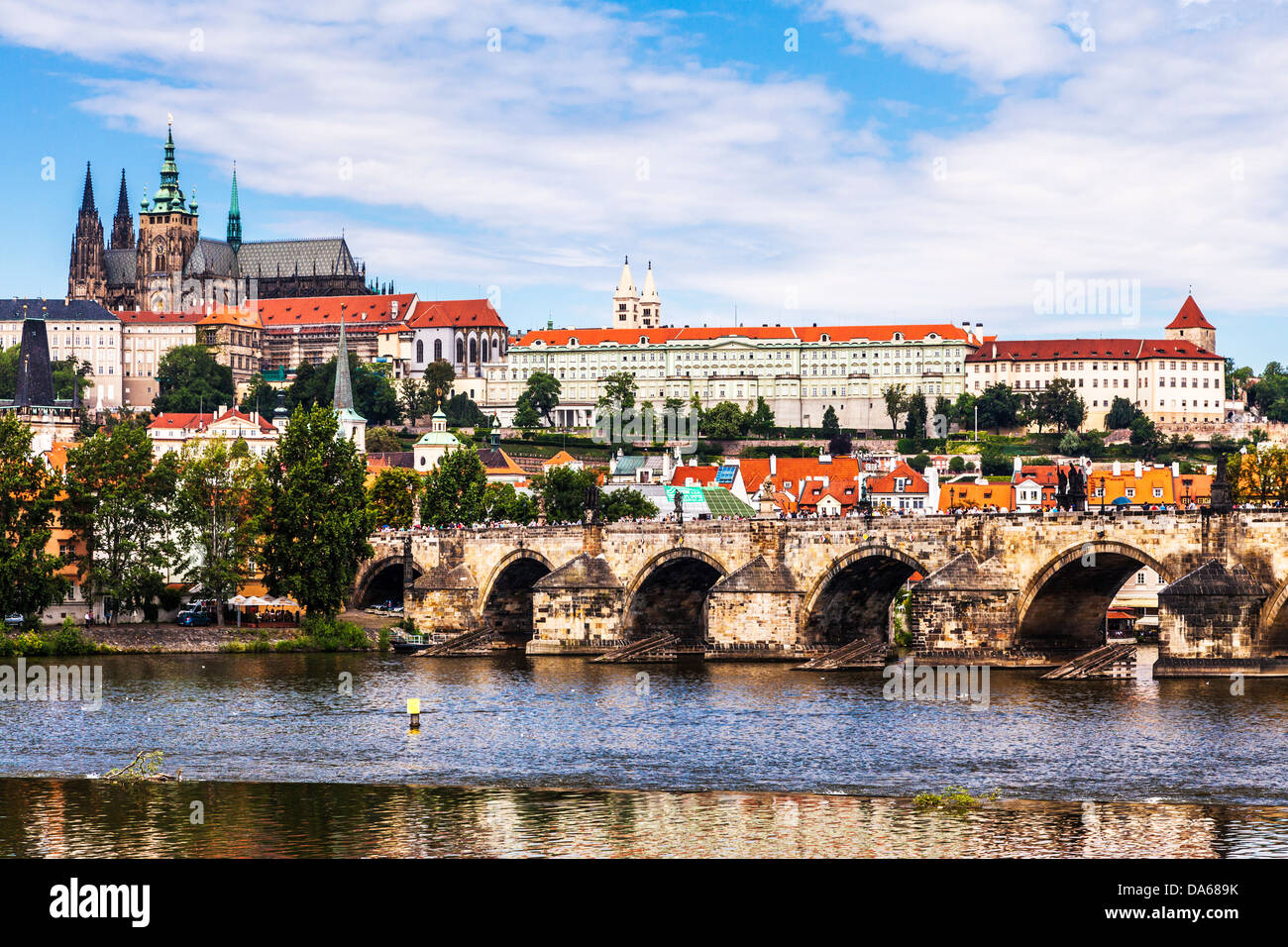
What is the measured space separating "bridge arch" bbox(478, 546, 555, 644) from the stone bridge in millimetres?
80

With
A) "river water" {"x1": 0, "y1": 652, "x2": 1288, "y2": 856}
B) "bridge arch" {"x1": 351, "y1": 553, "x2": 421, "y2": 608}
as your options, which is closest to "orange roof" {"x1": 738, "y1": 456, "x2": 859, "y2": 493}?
"bridge arch" {"x1": 351, "y1": 553, "x2": 421, "y2": 608}

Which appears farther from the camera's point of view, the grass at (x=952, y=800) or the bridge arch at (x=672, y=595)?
the bridge arch at (x=672, y=595)

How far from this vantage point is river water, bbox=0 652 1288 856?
104 feet

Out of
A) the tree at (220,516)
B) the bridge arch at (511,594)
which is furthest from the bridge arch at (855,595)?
the tree at (220,516)

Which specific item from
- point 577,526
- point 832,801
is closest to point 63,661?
point 577,526

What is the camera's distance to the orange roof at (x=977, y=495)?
115 meters

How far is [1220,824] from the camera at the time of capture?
3306 centimetres

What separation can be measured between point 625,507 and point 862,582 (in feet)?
122

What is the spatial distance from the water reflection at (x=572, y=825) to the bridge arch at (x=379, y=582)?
47.2 m

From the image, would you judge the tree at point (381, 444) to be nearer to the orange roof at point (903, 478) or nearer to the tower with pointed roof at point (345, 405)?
the tower with pointed roof at point (345, 405)

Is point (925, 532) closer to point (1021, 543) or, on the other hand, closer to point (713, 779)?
point (1021, 543)

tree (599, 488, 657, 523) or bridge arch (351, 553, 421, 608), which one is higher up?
tree (599, 488, 657, 523)

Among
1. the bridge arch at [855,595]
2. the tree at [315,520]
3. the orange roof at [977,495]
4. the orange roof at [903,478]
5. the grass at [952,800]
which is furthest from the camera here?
the orange roof at [903,478]

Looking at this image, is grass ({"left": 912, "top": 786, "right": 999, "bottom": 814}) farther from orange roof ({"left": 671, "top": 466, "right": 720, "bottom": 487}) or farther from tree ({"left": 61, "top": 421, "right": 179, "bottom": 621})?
orange roof ({"left": 671, "top": 466, "right": 720, "bottom": 487})
